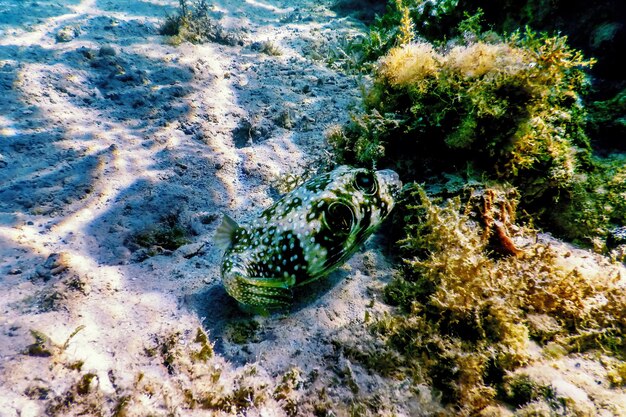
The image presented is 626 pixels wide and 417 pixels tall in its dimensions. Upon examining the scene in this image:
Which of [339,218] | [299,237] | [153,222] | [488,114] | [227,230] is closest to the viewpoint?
[299,237]

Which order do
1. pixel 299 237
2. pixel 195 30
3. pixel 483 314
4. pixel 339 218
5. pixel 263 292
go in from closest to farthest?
1. pixel 483 314
2. pixel 263 292
3. pixel 299 237
4. pixel 339 218
5. pixel 195 30

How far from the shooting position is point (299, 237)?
2.93 m

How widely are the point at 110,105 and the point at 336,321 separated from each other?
6.04 meters

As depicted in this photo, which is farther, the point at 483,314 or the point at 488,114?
the point at 488,114

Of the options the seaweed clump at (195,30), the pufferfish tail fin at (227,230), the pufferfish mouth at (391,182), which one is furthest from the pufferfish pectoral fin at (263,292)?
the seaweed clump at (195,30)

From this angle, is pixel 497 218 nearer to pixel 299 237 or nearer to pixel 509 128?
pixel 509 128

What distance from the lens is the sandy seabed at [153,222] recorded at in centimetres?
221

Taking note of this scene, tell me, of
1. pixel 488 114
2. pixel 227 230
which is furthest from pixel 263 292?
pixel 488 114

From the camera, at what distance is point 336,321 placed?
2951mm

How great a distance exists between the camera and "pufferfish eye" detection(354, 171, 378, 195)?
3.20 m

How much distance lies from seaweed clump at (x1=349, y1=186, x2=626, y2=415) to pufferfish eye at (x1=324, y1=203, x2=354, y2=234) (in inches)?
31.6

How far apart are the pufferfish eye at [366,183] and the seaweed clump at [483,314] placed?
68 cm

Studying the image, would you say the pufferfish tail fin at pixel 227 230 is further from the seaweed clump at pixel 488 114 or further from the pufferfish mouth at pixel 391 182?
the seaweed clump at pixel 488 114

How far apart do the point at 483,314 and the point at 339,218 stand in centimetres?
156
